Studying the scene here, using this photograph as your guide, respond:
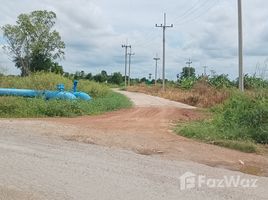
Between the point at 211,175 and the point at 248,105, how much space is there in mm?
8108

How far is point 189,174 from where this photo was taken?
9070mm

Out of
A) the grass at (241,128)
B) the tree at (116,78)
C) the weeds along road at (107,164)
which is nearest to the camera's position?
the weeds along road at (107,164)

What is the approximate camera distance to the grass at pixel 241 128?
13641 mm

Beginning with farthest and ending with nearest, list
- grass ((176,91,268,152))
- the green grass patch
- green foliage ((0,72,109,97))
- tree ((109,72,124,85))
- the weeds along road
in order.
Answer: tree ((109,72,124,85))
green foliage ((0,72,109,97))
the green grass patch
grass ((176,91,268,152))
the weeds along road

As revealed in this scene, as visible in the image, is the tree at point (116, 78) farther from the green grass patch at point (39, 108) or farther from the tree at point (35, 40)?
the green grass patch at point (39, 108)

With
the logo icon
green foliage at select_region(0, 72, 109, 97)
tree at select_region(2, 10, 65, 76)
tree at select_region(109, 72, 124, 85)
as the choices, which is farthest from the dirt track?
tree at select_region(109, 72, 124, 85)

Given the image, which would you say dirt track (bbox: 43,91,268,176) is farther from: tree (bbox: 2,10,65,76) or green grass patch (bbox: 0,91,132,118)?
tree (bbox: 2,10,65,76)

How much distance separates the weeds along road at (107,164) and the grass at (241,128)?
0.70 m

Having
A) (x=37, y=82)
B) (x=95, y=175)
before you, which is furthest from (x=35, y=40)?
(x=95, y=175)

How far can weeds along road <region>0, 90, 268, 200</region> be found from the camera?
7516mm

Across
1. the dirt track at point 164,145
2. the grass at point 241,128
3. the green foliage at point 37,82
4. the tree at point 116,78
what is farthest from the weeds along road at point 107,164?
the tree at point 116,78

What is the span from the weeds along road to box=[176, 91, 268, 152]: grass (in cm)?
70

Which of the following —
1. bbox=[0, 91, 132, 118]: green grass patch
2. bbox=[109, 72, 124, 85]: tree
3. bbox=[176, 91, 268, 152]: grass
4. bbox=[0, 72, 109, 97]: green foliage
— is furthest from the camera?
bbox=[109, 72, 124, 85]: tree

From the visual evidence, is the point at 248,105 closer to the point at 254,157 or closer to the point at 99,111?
the point at 254,157
